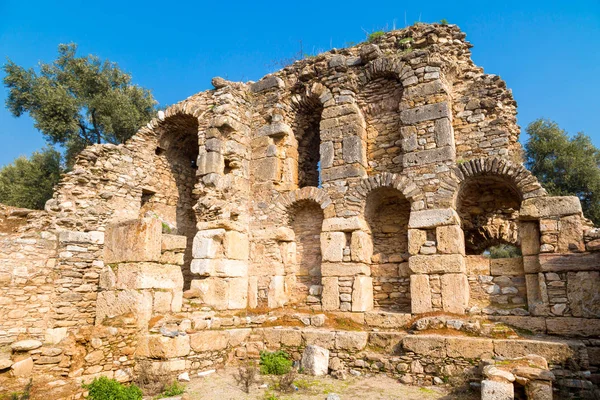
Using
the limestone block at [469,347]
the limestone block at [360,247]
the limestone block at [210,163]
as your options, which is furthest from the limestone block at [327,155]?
the limestone block at [469,347]

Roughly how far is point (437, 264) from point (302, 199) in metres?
3.73

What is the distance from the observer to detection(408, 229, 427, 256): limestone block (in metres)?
8.83

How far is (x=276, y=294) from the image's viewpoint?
33.4ft

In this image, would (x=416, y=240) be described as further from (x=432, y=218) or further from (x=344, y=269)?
(x=344, y=269)

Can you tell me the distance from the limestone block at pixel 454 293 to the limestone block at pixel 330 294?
232 centimetres

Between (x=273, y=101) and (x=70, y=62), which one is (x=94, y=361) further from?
(x=70, y=62)

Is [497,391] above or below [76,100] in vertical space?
below

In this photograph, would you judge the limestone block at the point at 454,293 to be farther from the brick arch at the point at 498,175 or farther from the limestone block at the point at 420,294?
the brick arch at the point at 498,175

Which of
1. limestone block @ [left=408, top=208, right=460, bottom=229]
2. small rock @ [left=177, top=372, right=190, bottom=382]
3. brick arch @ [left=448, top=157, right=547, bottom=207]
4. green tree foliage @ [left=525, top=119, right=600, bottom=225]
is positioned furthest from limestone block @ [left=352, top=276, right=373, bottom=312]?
green tree foliage @ [left=525, top=119, right=600, bottom=225]

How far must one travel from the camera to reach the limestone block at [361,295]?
360 inches

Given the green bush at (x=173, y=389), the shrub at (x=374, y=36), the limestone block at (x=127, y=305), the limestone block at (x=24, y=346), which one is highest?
the shrub at (x=374, y=36)

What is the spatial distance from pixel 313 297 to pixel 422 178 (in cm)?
379

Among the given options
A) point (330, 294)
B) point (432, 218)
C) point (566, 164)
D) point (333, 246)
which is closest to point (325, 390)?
point (330, 294)

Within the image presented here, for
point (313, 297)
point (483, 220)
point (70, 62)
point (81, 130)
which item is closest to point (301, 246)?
point (313, 297)
